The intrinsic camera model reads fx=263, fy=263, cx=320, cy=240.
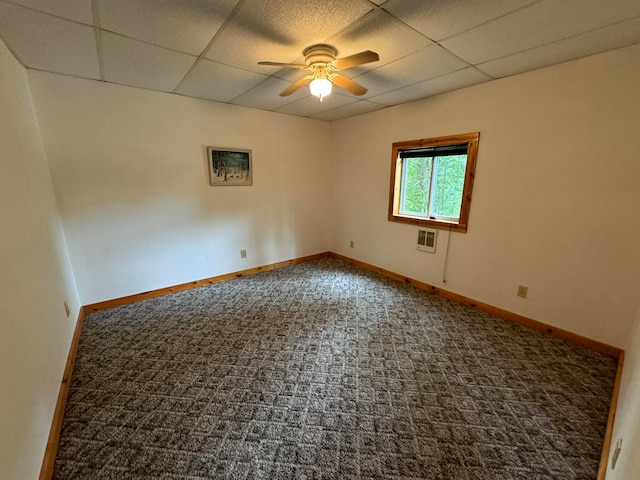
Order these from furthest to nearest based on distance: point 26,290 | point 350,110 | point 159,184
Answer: point 350,110 < point 159,184 < point 26,290

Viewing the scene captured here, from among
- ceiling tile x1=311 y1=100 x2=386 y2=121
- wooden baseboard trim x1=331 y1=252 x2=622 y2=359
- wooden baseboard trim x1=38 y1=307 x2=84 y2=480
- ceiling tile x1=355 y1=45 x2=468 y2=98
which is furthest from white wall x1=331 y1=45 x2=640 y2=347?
wooden baseboard trim x1=38 y1=307 x2=84 y2=480

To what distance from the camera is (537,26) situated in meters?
1.63

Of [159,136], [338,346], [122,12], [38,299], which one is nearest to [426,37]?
[122,12]

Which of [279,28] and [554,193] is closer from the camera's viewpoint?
[279,28]

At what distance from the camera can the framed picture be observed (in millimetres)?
3322

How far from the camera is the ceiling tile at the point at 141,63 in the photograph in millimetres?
1868

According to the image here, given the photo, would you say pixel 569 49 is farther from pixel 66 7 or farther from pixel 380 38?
pixel 66 7

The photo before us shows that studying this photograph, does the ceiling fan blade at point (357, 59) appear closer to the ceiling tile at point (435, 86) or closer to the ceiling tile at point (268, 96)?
the ceiling tile at point (268, 96)

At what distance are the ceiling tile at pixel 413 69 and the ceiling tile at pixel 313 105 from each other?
485mm

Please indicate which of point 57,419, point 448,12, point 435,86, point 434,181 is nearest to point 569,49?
point 435,86

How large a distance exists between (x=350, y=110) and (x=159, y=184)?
262 cm

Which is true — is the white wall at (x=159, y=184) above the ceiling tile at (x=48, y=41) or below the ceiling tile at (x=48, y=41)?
below

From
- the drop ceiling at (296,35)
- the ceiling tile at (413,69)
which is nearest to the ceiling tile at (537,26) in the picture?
the drop ceiling at (296,35)

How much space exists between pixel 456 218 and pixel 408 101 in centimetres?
154
